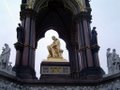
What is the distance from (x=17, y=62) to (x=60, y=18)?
344 inches

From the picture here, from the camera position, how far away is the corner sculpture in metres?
14.9

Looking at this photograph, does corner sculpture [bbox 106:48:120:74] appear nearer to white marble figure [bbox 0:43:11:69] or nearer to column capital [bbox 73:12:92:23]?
column capital [bbox 73:12:92:23]

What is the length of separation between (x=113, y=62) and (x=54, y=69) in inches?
162

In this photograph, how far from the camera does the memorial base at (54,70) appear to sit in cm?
1711

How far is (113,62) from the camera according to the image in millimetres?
15391

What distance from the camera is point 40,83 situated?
14797mm

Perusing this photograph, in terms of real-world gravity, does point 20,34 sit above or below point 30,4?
below

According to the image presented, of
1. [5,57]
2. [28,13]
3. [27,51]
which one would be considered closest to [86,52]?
[27,51]

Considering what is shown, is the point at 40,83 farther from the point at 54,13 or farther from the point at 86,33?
the point at 54,13

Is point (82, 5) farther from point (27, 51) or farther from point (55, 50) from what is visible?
point (27, 51)

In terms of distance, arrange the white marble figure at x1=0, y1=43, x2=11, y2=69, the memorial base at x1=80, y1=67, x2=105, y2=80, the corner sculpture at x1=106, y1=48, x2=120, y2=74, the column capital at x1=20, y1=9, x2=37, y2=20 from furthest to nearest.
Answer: the column capital at x1=20, y1=9, x2=37, y2=20, the memorial base at x1=80, y1=67, x2=105, y2=80, the corner sculpture at x1=106, y1=48, x2=120, y2=74, the white marble figure at x1=0, y1=43, x2=11, y2=69

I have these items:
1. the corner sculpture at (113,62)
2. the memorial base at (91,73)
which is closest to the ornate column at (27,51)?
the memorial base at (91,73)

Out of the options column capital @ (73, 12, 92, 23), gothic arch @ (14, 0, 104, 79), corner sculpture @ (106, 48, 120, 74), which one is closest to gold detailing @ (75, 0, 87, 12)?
gothic arch @ (14, 0, 104, 79)

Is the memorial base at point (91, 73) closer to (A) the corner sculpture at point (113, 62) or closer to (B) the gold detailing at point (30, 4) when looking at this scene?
(A) the corner sculpture at point (113, 62)
